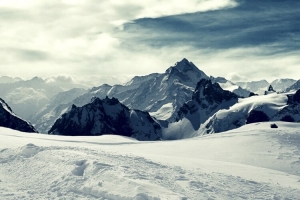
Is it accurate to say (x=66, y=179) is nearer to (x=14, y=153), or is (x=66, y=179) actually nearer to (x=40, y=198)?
(x=40, y=198)

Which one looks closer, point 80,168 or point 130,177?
point 130,177

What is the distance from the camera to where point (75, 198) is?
Answer: 19625mm

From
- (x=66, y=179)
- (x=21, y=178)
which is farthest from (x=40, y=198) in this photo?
(x=21, y=178)

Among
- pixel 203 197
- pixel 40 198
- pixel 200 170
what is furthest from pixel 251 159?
pixel 40 198

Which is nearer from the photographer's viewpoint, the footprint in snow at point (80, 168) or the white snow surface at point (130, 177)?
the white snow surface at point (130, 177)

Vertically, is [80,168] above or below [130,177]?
above

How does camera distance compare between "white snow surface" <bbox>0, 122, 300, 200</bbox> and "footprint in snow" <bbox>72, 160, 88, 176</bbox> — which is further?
"footprint in snow" <bbox>72, 160, 88, 176</bbox>

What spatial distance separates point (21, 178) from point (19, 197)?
3.78 meters

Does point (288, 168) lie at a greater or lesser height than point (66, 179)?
lesser

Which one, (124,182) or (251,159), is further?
(251,159)

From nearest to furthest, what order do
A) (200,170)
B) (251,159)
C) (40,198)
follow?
(40,198) < (200,170) < (251,159)

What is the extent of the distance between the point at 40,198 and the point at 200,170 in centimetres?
1305

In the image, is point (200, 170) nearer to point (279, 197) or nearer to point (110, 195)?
point (279, 197)

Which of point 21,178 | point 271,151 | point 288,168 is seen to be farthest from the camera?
point 271,151
